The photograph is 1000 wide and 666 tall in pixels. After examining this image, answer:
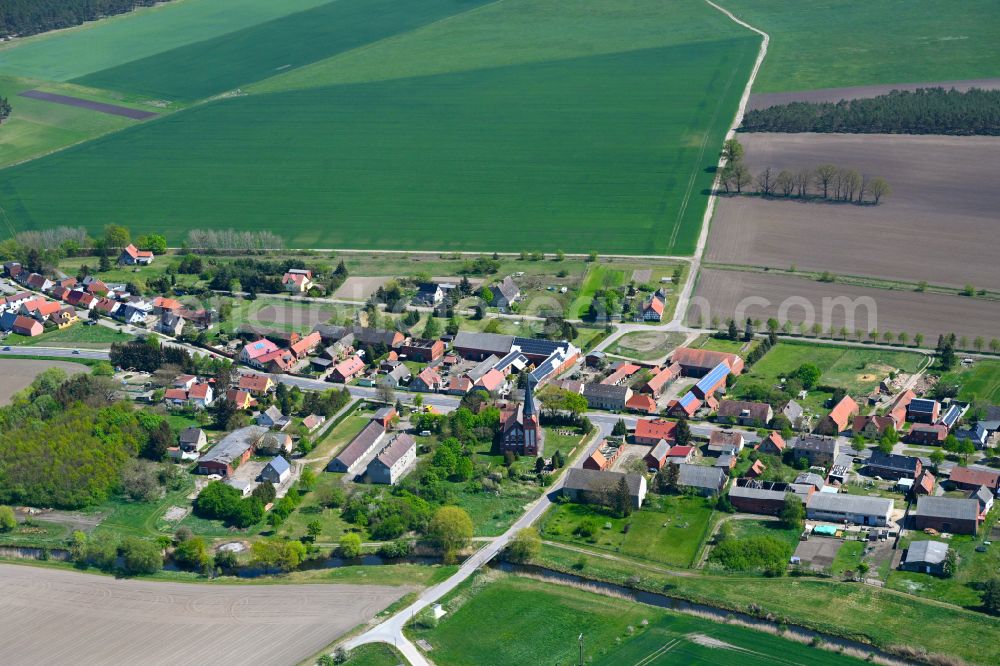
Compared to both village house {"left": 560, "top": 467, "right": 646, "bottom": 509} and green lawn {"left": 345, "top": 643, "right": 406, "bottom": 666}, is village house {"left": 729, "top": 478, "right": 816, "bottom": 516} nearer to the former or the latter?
village house {"left": 560, "top": 467, "right": 646, "bottom": 509}

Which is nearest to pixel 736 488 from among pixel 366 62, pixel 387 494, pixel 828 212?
pixel 387 494

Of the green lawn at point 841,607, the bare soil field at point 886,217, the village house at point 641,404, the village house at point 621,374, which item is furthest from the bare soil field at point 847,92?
the green lawn at point 841,607

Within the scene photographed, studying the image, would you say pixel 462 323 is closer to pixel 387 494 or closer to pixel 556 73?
pixel 387 494

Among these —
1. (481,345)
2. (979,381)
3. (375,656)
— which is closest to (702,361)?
(481,345)

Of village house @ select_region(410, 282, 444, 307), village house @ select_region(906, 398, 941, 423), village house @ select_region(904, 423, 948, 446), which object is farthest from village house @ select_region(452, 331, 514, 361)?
village house @ select_region(904, 423, 948, 446)

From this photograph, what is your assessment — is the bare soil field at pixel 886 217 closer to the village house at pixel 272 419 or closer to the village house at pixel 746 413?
the village house at pixel 746 413

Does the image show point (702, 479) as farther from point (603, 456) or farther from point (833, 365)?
point (833, 365)
